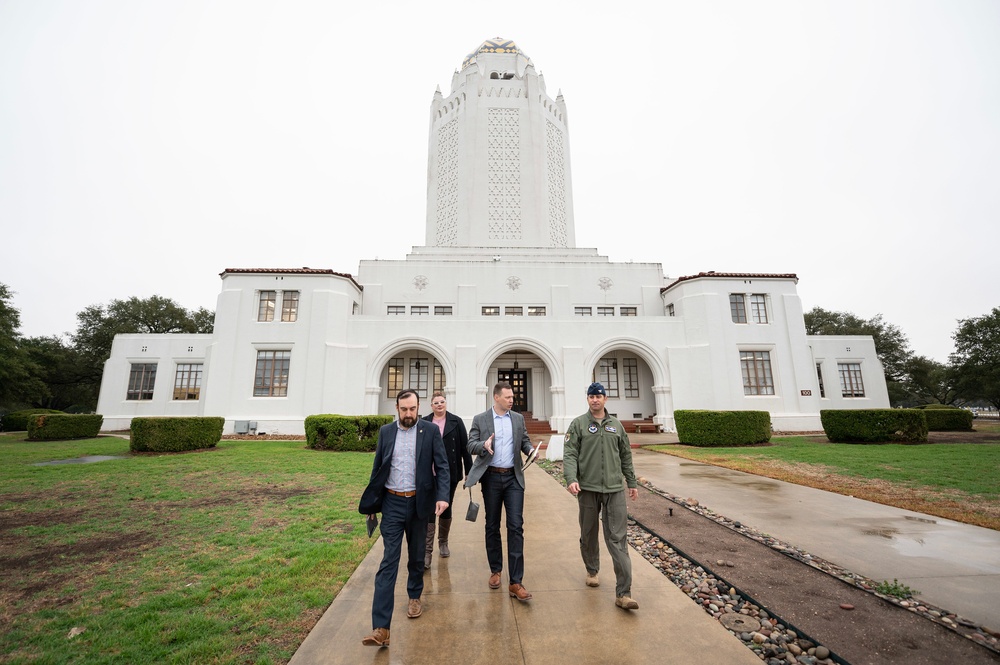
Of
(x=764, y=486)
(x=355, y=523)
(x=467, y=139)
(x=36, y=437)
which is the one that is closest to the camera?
(x=355, y=523)

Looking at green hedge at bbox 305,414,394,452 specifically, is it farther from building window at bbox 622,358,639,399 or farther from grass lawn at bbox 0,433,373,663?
building window at bbox 622,358,639,399

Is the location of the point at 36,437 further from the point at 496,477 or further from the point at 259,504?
the point at 496,477

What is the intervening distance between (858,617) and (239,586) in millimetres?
5164

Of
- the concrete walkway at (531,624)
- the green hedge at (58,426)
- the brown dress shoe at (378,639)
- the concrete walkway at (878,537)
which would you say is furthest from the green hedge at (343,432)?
the green hedge at (58,426)

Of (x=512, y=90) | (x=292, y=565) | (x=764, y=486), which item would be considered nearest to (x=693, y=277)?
(x=764, y=486)

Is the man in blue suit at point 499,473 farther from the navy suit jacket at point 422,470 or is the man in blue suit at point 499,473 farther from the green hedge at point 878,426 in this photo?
the green hedge at point 878,426

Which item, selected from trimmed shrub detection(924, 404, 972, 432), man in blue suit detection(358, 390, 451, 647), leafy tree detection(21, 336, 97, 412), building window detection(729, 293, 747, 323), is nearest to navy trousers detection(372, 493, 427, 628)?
man in blue suit detection(358, 390, 451, 647)

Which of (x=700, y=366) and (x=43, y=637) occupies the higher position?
(x=700, y=366)

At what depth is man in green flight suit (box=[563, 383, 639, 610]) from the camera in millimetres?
3658

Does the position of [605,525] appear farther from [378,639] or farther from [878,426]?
[878,426]

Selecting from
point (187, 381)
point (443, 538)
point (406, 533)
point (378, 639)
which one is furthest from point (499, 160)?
point (378, 639)

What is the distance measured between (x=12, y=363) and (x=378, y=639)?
32897 millimetres

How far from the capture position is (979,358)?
2795cm

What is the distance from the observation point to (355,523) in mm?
5754
